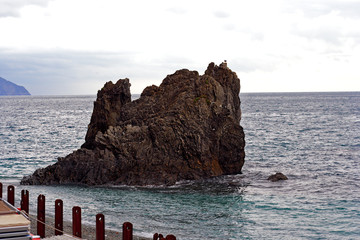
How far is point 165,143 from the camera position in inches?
1352

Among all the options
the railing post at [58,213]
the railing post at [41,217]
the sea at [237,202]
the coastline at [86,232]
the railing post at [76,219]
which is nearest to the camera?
the railing post at [76,219]

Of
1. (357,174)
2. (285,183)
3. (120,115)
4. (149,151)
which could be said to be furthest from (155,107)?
(357,174)

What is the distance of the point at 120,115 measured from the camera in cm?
3953

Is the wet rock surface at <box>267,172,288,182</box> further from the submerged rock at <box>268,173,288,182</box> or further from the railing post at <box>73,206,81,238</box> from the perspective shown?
the railing post at <box>73,206,81,238</box>

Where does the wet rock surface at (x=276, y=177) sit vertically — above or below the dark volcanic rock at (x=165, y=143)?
below

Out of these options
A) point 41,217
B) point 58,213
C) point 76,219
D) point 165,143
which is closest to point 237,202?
point 165,143

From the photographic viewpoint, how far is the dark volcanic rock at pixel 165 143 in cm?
3297

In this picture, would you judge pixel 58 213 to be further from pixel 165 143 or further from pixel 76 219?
pixel 165 143

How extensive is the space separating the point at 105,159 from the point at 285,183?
13311 millimetres

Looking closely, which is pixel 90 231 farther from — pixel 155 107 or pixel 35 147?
pixel 35 147

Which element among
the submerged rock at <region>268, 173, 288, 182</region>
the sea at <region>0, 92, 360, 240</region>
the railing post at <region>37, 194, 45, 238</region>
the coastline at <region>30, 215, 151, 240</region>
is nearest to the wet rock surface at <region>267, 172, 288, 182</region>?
the submerged rock at <region>268, 173, 288, 182</region>

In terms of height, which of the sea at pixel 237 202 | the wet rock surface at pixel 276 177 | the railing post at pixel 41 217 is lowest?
the sea at pixel 237 202

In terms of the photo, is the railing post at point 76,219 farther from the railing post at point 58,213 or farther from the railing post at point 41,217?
the railing post at point 41,217

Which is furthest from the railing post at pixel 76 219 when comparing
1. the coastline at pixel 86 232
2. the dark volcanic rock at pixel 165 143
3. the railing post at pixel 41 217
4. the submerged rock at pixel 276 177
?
the submerged rock at pixel 276 177
